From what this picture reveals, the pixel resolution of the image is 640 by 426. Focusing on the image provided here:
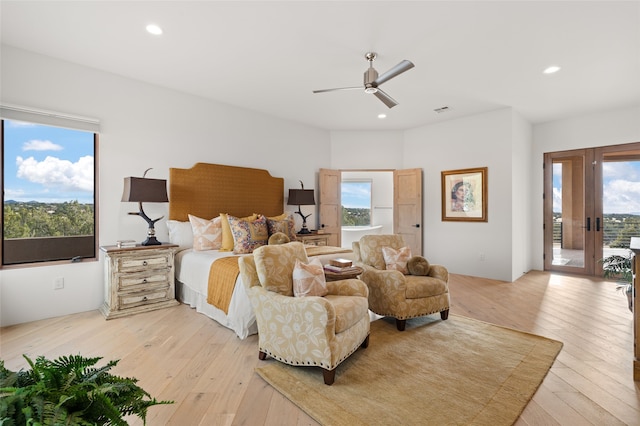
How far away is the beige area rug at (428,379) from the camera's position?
1800mm

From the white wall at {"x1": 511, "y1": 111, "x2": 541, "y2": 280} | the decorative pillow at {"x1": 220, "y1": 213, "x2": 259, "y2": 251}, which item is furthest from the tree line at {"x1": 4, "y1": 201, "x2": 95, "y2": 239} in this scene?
the white wall at {"x1": 511, "y1": 111, "x2": 541, "y2": 280}

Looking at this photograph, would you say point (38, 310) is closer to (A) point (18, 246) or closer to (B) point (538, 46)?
(A) point (18, 246)

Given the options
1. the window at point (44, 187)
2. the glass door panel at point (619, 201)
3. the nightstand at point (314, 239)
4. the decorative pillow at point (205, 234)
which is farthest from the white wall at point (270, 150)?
the nightstand at point (314, 239)

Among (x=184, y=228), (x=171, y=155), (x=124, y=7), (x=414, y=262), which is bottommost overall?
(x=414, y=262)

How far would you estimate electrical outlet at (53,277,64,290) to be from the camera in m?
3.38

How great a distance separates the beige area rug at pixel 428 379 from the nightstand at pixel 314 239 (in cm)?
246

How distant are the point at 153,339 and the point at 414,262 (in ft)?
8.94

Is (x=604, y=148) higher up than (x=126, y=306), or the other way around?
(x=604, y=148)

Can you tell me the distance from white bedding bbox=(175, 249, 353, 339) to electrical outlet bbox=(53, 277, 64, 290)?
3.83ft

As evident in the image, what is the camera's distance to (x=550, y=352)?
8.36ft

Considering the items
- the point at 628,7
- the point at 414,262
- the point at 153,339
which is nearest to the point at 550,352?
the point at 414,262

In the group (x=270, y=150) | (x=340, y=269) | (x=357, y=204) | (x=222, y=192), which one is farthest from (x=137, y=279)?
(x=357, y=204)

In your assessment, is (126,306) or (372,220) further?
(372,220)

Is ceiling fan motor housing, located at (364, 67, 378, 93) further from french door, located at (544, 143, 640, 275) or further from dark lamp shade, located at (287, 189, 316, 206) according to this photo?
french door, located at (544, 143, 640, 275)
